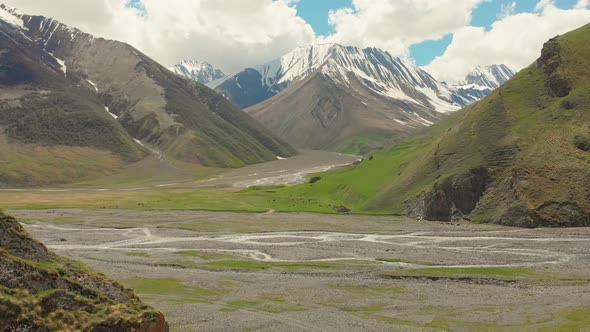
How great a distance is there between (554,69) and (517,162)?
3635 cm

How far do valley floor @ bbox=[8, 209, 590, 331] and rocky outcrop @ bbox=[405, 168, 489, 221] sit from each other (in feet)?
20.2

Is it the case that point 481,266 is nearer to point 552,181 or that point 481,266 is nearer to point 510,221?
point 510,221

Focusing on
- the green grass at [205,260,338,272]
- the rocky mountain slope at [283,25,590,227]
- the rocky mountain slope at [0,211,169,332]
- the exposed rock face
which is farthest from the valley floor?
the exposed rock face

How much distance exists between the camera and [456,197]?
349ft

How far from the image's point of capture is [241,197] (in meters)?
150

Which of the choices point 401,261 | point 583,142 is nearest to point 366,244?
point 401,261

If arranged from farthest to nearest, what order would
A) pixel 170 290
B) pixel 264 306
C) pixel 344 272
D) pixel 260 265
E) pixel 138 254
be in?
1. pixel 138 254
2. pixel 260 265
3. pixel 344 272
4. pixel 170 290
5. pixel 264 306

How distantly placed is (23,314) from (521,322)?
110 feet

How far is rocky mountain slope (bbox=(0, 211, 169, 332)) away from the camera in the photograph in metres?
24.1

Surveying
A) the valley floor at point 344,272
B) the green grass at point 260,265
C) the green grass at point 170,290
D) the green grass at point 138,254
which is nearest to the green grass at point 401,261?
the valley floor at point 344,272

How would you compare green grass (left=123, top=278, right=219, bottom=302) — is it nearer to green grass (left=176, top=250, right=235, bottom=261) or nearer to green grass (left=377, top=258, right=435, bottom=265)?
green grass (left=176, top=250, right=235, bottom=261)

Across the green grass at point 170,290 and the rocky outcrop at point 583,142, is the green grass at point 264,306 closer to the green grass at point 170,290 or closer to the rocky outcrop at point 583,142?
the green grass at point 170,290

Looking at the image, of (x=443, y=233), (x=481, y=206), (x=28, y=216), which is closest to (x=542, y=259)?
(x=443, y=233)

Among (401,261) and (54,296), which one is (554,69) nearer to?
(401,261)
